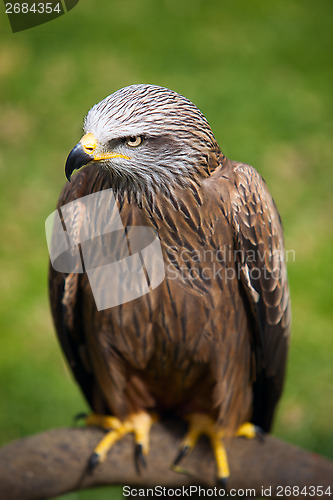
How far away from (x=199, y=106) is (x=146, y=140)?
2.86 m

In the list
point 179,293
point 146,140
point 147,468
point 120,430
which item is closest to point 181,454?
point 147,468

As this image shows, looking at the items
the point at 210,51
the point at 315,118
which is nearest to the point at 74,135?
the point at 210,51

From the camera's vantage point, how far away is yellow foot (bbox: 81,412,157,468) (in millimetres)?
2730

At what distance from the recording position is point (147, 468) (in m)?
2.72

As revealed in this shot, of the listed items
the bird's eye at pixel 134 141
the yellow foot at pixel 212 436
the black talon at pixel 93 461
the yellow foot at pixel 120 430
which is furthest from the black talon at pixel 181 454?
the bird's eye at pixel 134 141

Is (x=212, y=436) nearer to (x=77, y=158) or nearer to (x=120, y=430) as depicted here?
(x=120, y=430)

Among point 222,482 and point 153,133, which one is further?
point 222,482

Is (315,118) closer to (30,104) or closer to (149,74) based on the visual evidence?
(149,74)

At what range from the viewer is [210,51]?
17.9 feet

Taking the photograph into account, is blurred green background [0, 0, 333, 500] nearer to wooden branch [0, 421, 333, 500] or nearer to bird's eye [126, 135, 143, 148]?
wooden branch [0, 421, 333, 500]

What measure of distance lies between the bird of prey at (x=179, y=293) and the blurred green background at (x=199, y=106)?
61.6 inches

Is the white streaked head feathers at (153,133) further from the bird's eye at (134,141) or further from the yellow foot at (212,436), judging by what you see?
the yellow foot at (212,436)

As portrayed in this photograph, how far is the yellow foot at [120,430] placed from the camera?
273cm

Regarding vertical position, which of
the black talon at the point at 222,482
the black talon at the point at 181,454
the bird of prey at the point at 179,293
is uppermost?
the bird of prey at the point at 179,293
